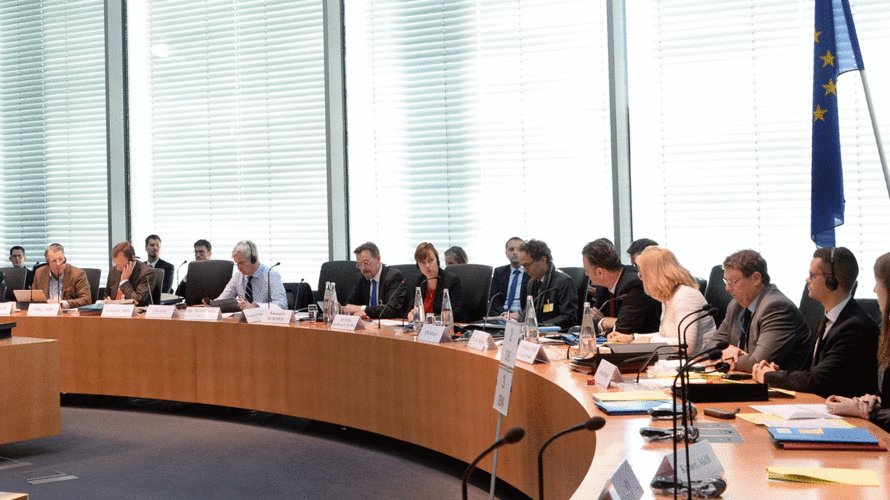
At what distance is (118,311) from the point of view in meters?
5.47

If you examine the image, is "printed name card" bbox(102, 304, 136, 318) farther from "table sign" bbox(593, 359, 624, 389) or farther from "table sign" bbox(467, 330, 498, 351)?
"table sign" bbox(593, 359, 624, 389)

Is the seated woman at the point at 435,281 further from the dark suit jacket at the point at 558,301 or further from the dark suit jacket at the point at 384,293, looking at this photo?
the dark suit jacket at the point at 558,301

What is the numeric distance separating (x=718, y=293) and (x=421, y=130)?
330 cm

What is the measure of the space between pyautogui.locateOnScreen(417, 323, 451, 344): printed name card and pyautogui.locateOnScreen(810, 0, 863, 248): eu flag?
181 centimetres

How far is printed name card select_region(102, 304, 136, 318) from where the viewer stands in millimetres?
5406

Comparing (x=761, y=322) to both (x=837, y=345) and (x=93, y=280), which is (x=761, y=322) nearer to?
(x=837, y=345)

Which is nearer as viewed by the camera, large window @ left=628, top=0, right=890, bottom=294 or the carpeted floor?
the carpeted floor

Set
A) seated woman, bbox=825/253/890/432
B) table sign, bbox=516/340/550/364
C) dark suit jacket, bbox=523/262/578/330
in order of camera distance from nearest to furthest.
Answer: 1. seated woman, bbox=825/253/890/432
2. table sign, bbox=516/340/550/364
3. dark suit jacket, bbox=523/262/578/330

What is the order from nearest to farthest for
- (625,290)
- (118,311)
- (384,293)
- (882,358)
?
(882,358) < (625,290) < (384,293) < (118,311)

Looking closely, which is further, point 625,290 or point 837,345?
point 625,290

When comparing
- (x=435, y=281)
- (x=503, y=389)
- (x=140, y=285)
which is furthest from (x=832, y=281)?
(x=140, y=285)

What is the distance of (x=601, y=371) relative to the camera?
8.66 feet

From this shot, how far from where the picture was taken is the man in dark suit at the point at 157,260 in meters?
7.42

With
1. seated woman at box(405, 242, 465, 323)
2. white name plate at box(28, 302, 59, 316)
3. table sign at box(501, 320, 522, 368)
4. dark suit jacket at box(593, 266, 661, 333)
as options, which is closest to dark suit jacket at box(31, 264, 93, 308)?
white name plate at box(28, 302, 59, 316)
